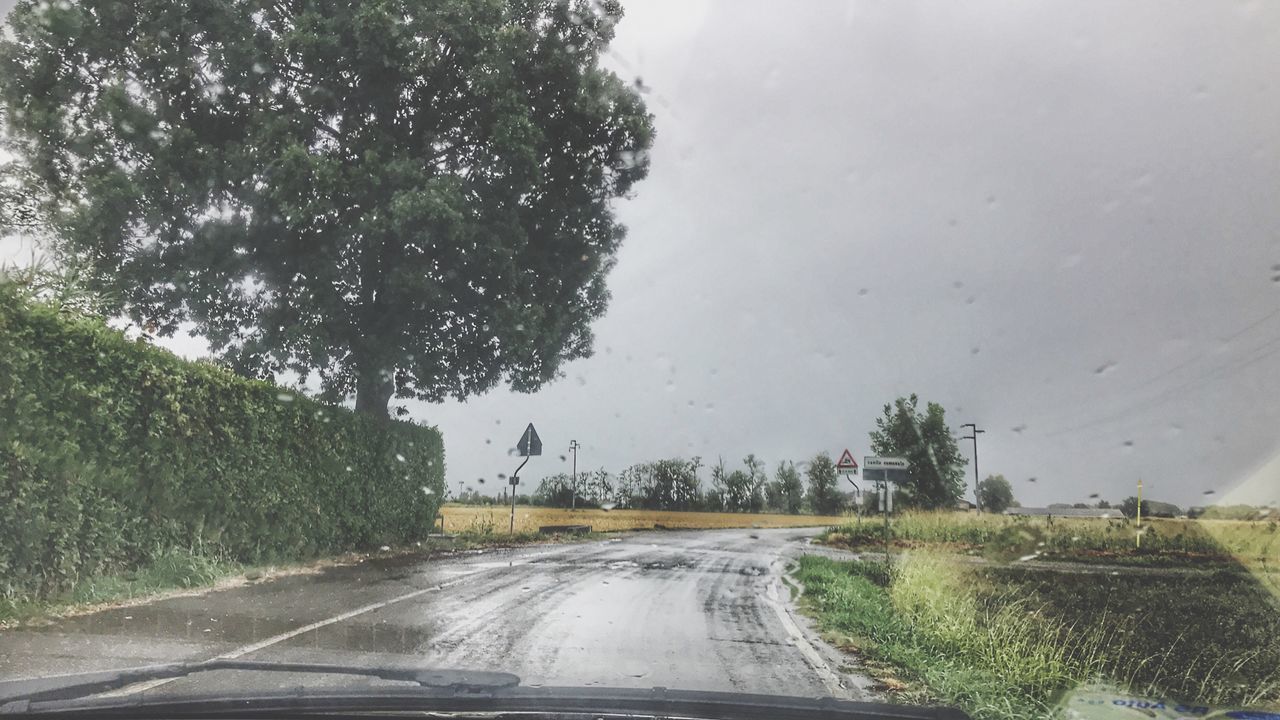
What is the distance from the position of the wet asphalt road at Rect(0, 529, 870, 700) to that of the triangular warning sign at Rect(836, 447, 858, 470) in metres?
7.72

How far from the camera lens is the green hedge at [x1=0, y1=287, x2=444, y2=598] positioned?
7.01m

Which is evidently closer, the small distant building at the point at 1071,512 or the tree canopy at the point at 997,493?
Answer: the small distant building at the point at 1071,512

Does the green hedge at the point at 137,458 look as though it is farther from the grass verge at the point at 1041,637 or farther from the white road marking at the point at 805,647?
the grass verge at the point at 1041,637

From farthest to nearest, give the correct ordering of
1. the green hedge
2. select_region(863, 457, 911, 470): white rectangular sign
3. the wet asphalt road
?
1. select_region(863, 457, 911, 470): white rectangular sign
2. the green hedge
3. the wet asphalt road

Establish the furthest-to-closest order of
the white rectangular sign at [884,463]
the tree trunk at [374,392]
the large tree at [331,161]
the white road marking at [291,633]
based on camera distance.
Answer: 1. the tree trunk at [374,392]
2. the white rectangular sign at [884,463]
3. the large tree at [331,161]
4. the white road marking at [291,633]

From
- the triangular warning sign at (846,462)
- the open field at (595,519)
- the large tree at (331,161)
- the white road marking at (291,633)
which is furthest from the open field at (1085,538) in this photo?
the white road marking at (291,633)

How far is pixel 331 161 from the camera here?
1352 centimetres

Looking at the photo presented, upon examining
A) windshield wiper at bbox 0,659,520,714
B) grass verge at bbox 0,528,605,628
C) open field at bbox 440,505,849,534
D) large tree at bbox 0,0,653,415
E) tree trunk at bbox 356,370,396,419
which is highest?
large tree at bbox 0,0,653,415

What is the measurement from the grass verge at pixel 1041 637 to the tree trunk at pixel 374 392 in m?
9.05

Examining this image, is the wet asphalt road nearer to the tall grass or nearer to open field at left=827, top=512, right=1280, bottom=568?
the tall grass

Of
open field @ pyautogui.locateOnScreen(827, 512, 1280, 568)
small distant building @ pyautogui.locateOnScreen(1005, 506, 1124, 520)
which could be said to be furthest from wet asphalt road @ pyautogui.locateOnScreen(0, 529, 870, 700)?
small distant building @ pyautogui.locateOnScreen(1005, 506, 1124, 520)

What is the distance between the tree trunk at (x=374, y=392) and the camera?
52.9 feet

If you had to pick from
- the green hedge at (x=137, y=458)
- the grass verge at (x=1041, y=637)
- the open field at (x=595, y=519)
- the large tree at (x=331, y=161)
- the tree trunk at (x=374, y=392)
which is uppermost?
the large tree at (x=331, y=161)

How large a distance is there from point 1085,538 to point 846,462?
1112cm
